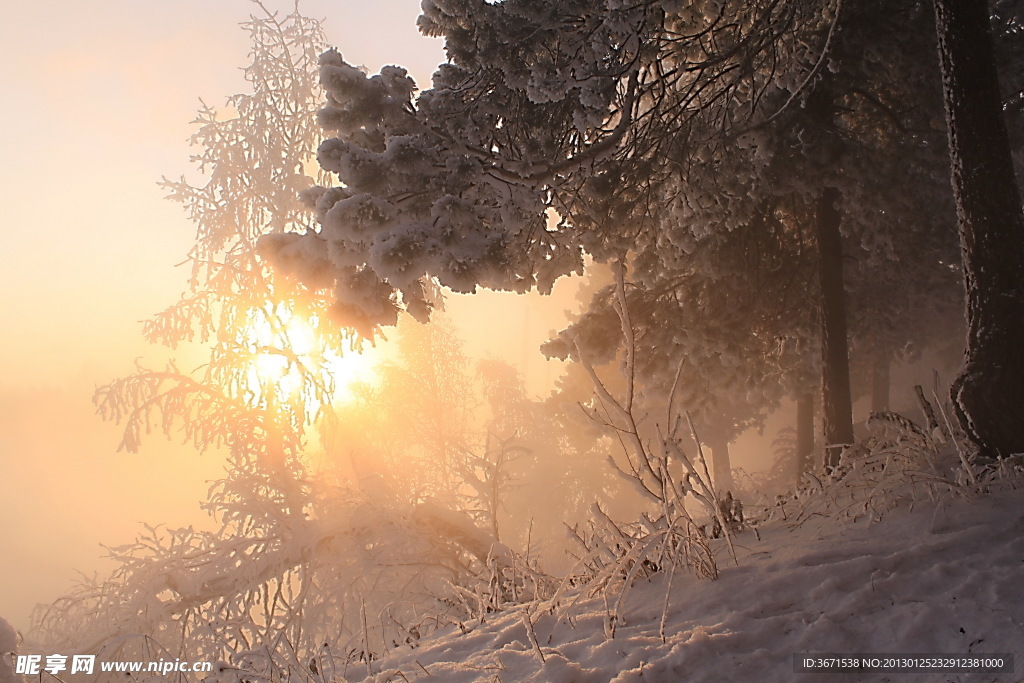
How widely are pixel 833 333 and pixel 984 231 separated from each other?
148 inches

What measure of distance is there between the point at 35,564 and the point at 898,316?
241 ft

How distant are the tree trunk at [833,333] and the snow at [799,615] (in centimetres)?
485

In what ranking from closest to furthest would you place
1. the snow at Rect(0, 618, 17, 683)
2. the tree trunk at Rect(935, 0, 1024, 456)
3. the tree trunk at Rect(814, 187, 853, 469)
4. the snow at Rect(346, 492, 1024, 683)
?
the snow at Rect(346, 492, 1024, 683), the snow at Rect(0, 618, 17, 683), the tree trunk at Rect(935, 0, 1024, 456), the tree trunk at Rect(814, 187, 853, 469)

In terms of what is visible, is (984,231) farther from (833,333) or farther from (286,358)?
(286,358)

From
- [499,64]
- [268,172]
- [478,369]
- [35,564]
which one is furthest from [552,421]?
[35,564]

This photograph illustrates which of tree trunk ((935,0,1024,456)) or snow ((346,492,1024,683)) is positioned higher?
tree trunk ((935,0,1024,456))

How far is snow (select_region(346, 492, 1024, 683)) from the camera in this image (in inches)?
92.7

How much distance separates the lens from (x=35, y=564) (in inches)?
2176

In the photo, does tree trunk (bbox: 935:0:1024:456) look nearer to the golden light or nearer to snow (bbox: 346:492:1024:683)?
snow (bbox: 346:492:1024:683)

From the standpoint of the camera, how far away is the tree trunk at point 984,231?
4.26 meters

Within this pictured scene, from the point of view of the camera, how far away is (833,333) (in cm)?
807

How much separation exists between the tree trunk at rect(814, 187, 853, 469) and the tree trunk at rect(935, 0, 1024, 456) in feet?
11.2

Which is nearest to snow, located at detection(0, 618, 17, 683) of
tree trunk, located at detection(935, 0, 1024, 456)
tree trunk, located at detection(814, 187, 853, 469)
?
tree trunk, located at detection(935, 0, 1024, 456)

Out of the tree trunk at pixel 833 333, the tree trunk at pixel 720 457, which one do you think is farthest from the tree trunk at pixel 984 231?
the tree trunk at pixel 720 457
